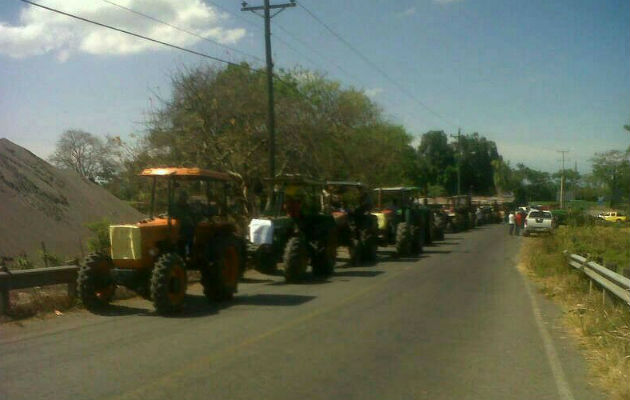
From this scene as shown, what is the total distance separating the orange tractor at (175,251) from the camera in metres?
12.0

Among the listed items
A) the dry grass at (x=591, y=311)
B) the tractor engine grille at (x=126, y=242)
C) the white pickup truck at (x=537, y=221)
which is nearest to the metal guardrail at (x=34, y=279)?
the tractor engine grille at (x=126, y=242)

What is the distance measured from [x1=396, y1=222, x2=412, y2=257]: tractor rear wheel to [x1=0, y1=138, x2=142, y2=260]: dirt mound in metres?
9.31

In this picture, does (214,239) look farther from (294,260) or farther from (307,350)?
(307,350)

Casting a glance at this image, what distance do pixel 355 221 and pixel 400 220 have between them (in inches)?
197

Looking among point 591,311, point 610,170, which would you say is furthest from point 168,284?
point 610,170

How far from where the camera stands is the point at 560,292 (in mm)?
14523

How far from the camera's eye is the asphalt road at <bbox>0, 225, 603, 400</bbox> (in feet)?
23.9

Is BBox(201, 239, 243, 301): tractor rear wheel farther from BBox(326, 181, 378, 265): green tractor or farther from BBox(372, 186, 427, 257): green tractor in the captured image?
BBox(372, 186, 427, 257): green tractor

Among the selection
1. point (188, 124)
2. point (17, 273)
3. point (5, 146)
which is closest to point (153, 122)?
point (188, 124)

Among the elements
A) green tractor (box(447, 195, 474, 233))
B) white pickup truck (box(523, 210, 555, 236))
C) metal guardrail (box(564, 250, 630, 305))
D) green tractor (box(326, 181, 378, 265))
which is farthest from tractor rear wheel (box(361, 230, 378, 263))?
green tractor (box(447, 195, 474, 233))

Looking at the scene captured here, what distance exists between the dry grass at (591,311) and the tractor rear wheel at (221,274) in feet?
19.9

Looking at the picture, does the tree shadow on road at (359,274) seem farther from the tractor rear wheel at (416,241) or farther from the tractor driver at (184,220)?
the tractor rear wheel at (416,241)

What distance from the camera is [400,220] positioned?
27031mm

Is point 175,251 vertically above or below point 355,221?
below
